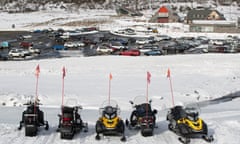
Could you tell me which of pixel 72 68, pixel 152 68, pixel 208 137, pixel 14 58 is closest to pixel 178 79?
pixel 152 68

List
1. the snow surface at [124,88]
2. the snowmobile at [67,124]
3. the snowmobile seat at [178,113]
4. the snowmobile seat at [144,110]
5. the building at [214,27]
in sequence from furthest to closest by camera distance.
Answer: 1. the building at [214,27]
2. the snow surface at [124,88]
3. the snowmobile seat at [144,110]
4. the snowmobile seat at [178,113]
5. the snowmobile at [67,124]

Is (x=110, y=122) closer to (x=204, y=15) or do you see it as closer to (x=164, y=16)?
(x=204, y=15)

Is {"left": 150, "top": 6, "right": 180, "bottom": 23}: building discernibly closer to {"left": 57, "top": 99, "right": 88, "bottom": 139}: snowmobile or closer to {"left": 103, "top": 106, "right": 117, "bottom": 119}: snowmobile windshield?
{"left": 103, "top": 106, "right": 117, "bottom": 119}: snowmobile windshield

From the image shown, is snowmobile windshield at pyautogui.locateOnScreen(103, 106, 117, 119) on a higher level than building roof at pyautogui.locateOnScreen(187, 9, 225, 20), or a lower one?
lower

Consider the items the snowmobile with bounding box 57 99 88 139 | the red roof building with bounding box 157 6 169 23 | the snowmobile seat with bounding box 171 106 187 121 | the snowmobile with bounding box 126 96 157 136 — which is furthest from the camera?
the red roof building with bounding box 157 6 169 23

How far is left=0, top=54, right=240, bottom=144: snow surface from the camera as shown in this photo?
12906 mm

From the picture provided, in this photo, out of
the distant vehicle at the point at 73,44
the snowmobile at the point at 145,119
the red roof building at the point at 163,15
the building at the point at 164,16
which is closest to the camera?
the snowmobile at the point at 145,119

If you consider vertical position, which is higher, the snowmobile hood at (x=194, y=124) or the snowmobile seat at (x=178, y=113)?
the snowmobile seat at (x=178, y=113)

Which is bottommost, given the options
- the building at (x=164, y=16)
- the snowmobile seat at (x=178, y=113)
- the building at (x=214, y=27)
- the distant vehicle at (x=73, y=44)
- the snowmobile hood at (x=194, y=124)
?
the distant vehicle at (x=73, y=44)

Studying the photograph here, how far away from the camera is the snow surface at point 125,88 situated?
508 inches

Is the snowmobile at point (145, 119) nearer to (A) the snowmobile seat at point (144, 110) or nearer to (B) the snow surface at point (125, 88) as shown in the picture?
(A) the snowmobile seat at point (144, 110)

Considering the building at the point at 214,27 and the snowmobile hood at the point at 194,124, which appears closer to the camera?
the snowmobile hood at the point at 194,124

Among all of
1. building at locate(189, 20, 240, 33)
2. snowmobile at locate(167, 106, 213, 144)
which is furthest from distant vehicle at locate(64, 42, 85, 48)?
snowmobile at locate(167, 106, 213, 144)

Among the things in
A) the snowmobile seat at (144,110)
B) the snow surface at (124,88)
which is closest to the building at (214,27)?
the snow surface at (124,88)
